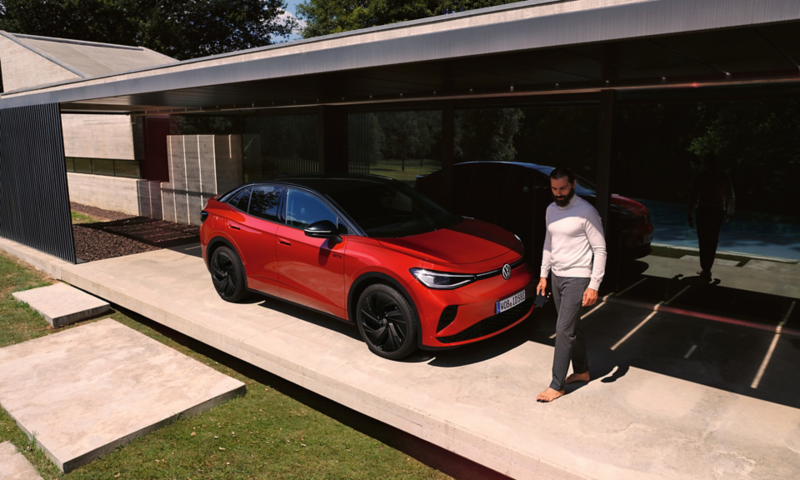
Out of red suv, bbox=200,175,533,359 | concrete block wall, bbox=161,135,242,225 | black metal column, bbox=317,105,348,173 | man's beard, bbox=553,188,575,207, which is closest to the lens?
man's beard, bbox=553,188,575,207

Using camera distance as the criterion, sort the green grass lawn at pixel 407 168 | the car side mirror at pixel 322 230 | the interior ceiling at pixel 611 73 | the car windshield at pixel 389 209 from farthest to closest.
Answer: the green grass lawn at pixel 407 168 < the car windshield at pixel 389 209 < the car side mirror at pixel 322 230 < the interior ceiling at pixel 611 73

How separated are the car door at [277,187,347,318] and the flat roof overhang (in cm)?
140

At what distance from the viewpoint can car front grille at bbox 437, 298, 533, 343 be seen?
16.0ft

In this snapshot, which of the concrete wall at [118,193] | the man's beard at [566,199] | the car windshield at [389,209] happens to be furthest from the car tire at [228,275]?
the concrete wall at [118,193]

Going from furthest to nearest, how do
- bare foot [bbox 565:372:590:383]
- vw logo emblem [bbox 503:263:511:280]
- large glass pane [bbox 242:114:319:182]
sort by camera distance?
1. large glass pane [bbox 242:114:319:182]
2. vw logo emblem [bbox 503:263:511:280]
3. bare foot [bbox 565:372:590:383]

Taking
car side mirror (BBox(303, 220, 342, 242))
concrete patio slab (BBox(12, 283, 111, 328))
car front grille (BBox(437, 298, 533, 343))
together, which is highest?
car side mirror (BBox(303, 220, 342, 242))


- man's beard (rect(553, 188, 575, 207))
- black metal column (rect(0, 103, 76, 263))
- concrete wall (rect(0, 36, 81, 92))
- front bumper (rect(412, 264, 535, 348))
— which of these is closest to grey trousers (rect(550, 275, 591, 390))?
man's beard (rect(553, 188, 575, 207))

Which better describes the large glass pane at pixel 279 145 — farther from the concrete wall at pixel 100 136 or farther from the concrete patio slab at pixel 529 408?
the concrete patio slab at pixel 529 408

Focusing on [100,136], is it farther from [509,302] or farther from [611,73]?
[611,73]

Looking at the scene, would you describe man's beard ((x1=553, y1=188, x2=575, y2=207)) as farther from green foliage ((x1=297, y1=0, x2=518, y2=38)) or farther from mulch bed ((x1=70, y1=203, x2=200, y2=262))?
green foliage ((x1=297, y1=0, x2=518, y2=38))

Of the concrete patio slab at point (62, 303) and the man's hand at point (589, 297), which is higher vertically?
the man's hand at point (589, 297)

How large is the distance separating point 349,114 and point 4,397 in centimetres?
682

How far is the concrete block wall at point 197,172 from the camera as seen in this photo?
501 inches

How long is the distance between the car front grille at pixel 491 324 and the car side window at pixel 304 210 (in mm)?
1769
